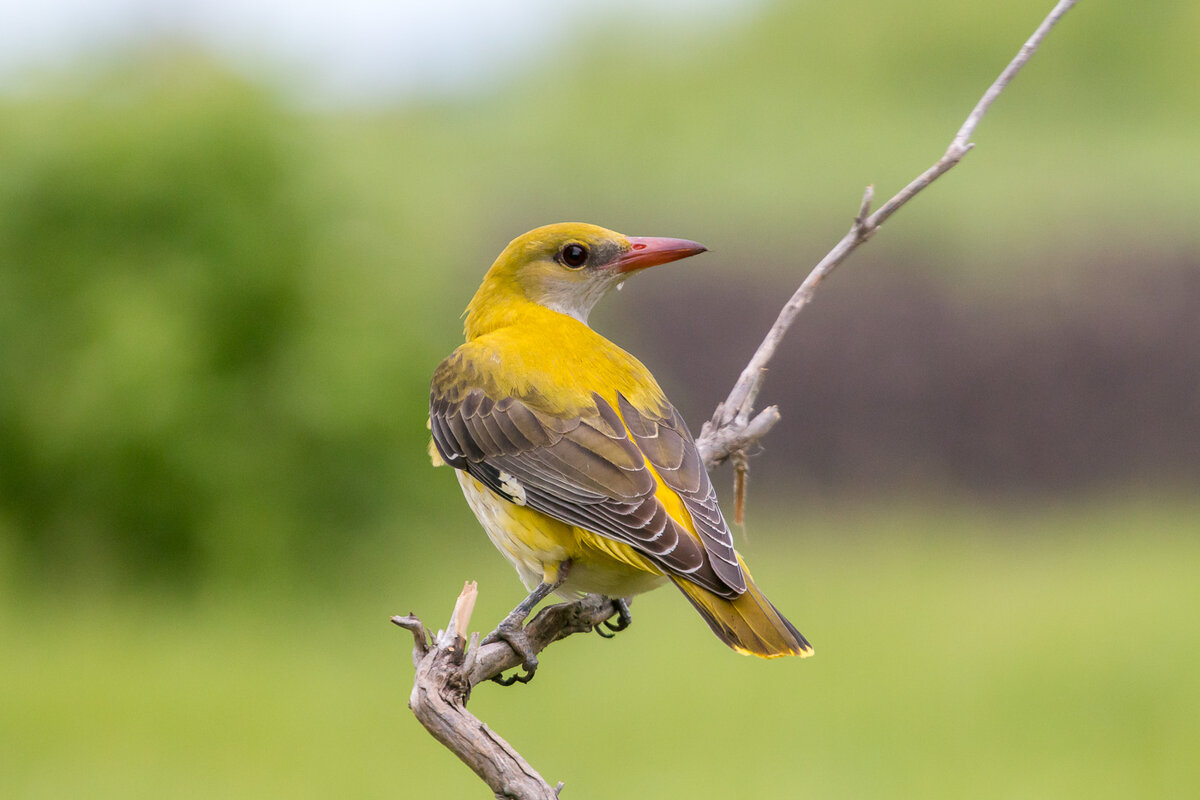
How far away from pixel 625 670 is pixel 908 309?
393 centimetres

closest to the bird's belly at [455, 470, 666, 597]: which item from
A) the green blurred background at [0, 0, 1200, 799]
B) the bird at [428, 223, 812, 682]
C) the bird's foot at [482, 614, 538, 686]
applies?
the bird at [428, 223, 812, 682]

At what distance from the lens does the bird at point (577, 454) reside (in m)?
3.27

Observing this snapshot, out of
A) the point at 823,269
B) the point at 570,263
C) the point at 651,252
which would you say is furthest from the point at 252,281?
the point at 823,269

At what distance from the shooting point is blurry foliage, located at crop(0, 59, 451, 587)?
384 inches

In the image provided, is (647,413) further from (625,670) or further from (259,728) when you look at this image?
(625,670)

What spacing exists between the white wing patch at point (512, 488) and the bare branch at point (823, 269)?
543mm

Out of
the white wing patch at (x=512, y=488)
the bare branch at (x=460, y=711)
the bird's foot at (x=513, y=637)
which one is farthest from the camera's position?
the white wing patch at (x=512, y=488)

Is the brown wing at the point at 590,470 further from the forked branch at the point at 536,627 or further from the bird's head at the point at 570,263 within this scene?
the bird's head at the point at 570,263

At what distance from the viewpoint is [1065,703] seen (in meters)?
9.16

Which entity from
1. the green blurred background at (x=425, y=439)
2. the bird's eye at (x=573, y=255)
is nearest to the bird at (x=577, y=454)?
the bird's eye at (x=573, y=255)

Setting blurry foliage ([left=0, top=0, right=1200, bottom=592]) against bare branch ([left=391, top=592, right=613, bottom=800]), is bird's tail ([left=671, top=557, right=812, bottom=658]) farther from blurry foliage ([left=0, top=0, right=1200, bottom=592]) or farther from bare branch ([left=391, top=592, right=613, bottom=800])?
blurry foliage ([left=0, top=0, right=1200, bottom=592])

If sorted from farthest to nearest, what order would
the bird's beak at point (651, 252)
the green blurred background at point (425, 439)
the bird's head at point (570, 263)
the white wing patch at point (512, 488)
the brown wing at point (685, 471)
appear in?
the green blurred background at point (425, 439) < the bird's head at point (570, 263) < the bird's beak at point (651, 252) < the white wing patch at point (512, 488) < the brown wing at point (685, 471)

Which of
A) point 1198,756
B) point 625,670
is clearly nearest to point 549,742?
point 625,670

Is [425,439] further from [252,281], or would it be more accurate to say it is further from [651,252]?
[651,252]
